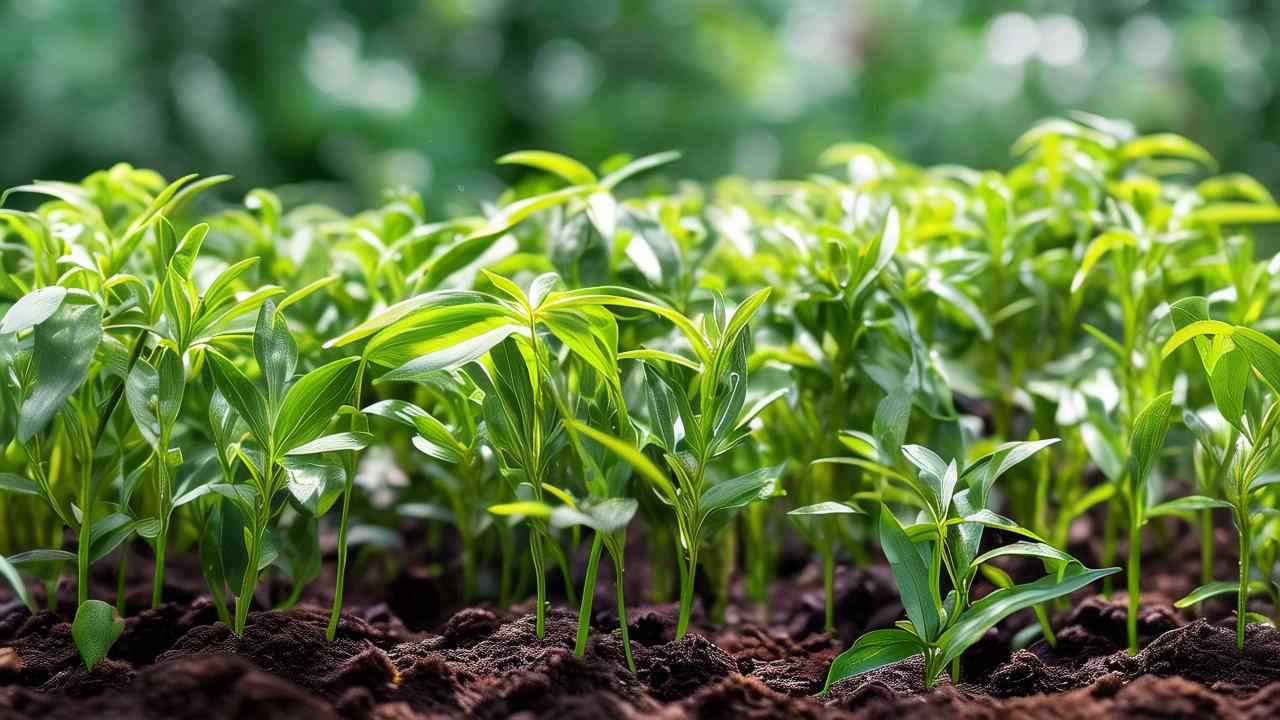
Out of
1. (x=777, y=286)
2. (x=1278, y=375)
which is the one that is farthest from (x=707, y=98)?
(x=1278, y=375)

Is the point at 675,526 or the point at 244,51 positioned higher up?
the point at 244,51

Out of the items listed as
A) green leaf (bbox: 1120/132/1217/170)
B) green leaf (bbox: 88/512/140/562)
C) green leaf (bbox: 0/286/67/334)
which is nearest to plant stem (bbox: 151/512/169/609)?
green leaf (bbox: 88/512/140/562)

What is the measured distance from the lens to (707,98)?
4.11 metres

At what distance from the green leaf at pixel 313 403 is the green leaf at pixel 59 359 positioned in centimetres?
12

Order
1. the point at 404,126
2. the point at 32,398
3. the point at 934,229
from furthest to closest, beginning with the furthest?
the point at 404,126
the point at 934,229
the point at 32,398

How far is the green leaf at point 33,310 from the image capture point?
1.95 feet

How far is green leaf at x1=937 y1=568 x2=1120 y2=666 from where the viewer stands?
0.61m

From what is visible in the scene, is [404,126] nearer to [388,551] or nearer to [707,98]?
[707,98]

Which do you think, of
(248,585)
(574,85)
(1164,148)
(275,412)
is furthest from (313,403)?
(574,85)

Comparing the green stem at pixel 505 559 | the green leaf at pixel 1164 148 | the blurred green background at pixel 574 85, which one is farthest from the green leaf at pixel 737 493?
the blurred green background at pixel 574 85

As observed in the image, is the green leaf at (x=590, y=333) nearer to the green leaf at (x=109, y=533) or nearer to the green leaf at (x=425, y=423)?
the green leaf at (x=425, y=423)

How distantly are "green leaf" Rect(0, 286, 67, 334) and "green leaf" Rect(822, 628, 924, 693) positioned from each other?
526 millimetres

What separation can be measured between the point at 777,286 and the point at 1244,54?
10.5ft

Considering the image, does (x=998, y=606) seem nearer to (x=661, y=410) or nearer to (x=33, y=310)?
(x=661, y=410)
